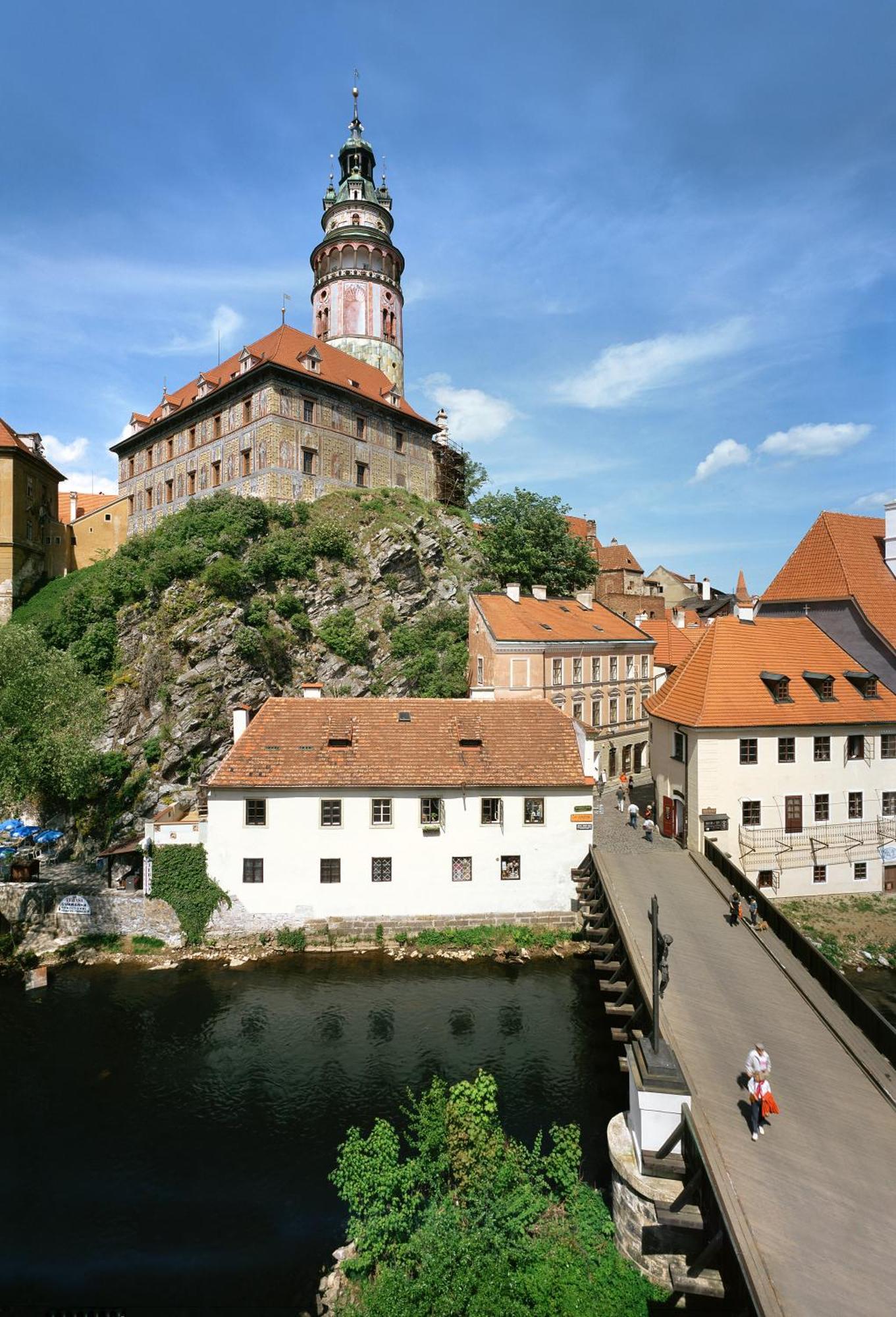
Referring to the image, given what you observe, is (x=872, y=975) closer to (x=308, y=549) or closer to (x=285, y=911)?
(x=285, y=911)

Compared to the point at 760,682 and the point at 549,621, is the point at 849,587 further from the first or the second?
the point at 549,621

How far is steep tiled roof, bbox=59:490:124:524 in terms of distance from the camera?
61.9m

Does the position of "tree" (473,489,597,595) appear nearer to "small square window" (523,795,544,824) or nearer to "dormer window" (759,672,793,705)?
"dormer window" (759,672,793,705)

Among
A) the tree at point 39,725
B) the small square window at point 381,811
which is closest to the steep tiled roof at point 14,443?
the tree at point 39,725

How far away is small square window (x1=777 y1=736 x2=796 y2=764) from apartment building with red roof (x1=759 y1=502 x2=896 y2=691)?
22.3ft

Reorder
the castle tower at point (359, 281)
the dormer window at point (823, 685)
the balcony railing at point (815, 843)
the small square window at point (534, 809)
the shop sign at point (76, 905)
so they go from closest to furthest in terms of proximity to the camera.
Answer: the shop sign at point (76, 905), the small square window at point (534, 809), the balcony railing at point (815, 843), the dormer window at point (823, 685), the castle tower at point (359, 281)

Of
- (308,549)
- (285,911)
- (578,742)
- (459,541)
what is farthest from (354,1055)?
(459,541)

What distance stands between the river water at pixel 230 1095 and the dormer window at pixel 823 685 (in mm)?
15245

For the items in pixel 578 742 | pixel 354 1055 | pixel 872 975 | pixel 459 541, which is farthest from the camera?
pixel 459 541

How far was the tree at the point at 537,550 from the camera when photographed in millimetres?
48625

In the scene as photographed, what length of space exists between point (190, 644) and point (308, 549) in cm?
1143

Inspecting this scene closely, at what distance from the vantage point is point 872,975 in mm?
22062

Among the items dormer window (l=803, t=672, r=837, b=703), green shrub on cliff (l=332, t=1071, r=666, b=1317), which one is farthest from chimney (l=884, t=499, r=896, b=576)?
green shrub on cliff (l=332, t=1071, r=666, b=1317)

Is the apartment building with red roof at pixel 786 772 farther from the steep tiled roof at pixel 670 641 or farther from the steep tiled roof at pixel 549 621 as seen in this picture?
the steep tiled roof at pixel 670 641
